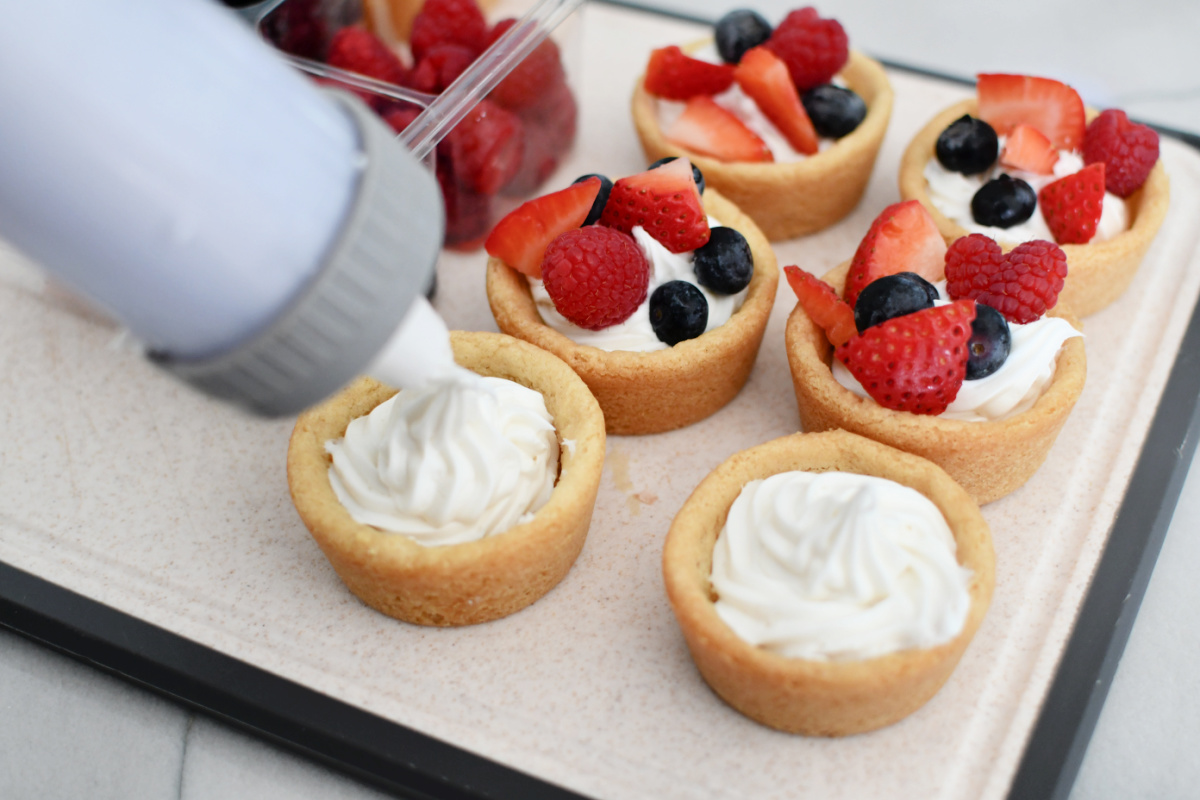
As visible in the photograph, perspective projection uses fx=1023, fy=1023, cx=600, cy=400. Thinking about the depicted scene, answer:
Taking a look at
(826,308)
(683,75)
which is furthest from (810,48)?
(826,308)

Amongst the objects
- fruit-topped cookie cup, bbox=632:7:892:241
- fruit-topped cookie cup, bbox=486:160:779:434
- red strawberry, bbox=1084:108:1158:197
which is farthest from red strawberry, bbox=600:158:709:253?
red strawberry, bbox=1084:108:1158:197

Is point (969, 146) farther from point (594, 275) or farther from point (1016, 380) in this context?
point (594, 275)

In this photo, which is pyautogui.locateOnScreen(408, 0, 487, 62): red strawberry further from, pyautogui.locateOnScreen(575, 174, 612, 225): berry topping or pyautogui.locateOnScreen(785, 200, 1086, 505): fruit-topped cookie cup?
pyautogui.locateOnScreen(785, 200, 1086, 505): fruit-topped cookie cup

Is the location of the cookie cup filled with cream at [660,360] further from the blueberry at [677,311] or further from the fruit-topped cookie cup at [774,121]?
the fruit-topped cookie cup at [774,121]

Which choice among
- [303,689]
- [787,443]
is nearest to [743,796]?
[787,443]

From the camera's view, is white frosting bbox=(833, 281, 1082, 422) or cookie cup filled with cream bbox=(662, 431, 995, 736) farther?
white frosting bbox=(833, 281, 1082, 422)

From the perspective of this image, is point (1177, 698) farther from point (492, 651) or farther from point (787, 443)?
point (492, 651)
